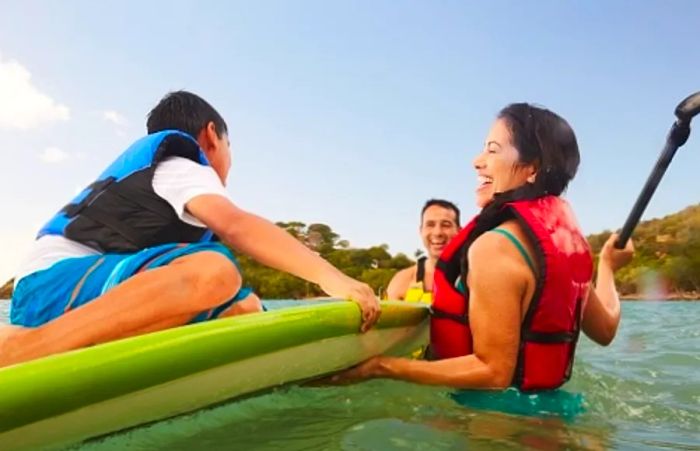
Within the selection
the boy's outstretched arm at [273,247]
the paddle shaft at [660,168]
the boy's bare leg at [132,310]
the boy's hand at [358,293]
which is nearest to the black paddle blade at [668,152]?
the paddle shaft at [660,168]

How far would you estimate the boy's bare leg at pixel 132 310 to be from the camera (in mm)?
1979

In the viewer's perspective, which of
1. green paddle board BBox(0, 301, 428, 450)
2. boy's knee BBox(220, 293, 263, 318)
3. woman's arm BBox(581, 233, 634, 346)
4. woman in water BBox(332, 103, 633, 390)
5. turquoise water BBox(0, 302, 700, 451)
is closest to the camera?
green paddle board BBox(0, 301, 428, 450)

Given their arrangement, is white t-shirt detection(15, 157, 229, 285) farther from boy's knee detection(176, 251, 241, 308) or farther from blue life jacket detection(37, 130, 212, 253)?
boy's knee detection(176, 251, 241, 308)

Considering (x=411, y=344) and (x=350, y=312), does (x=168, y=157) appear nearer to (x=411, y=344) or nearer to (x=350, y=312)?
(x=350, y=312)

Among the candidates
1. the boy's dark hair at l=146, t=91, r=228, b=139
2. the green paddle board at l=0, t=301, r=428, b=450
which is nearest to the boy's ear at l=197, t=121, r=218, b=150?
the boy's dark hair at l=146, t=91, r=228, b=139

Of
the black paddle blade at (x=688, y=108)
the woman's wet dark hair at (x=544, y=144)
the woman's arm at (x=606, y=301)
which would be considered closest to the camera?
the woman's wet dark hair at (x=544, y=144)

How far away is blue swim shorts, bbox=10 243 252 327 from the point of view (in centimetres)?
222

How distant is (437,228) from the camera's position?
5.54 metres

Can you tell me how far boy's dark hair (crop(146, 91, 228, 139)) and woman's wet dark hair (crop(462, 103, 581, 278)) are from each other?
4.02 ft

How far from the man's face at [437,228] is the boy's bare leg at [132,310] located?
3.55 metres

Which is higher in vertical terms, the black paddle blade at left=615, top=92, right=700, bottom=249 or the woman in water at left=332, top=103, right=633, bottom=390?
the black paddle blade at left=615, top=92, right=700, bottom=249

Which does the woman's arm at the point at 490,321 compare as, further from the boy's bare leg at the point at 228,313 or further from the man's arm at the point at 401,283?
the man's arm at the point at 401,283

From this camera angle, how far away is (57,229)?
237 centimetres

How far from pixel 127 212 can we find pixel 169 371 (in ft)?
2.90
